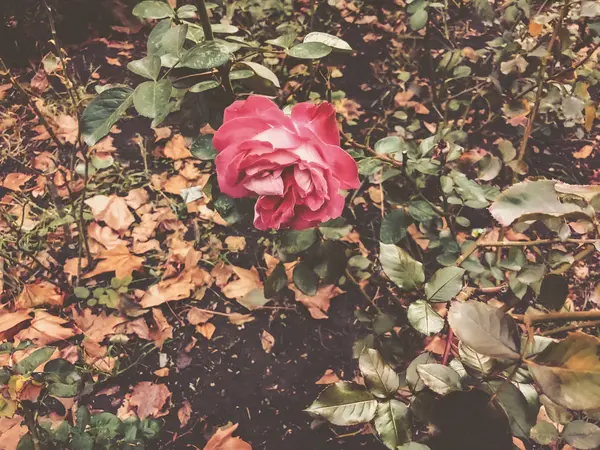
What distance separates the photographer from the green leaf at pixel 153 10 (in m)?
0.95

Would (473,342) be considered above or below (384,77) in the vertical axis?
above

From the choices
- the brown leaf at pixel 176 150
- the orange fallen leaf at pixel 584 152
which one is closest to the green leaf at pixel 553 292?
the orange fallen leaf at pixel 584 152

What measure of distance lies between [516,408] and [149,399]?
48.4 inches

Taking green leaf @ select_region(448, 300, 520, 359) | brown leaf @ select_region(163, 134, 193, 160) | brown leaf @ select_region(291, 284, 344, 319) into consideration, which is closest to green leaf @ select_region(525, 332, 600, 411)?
green leaf @ select_region(448, 300, 520, 359)

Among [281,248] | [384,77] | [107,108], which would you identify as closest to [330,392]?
[281,248]

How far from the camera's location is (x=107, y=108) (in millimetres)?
856

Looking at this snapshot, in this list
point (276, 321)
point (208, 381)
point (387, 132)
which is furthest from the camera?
point (387, 132)

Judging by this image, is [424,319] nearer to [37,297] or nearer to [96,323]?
[96,323]

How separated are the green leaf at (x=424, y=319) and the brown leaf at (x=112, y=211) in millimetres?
1418

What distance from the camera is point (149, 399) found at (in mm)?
1501

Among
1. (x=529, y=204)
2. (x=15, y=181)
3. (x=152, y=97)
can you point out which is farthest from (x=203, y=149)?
(x=15, y=181)

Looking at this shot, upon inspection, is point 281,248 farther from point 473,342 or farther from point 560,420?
point 560,420

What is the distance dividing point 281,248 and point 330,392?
457 mm

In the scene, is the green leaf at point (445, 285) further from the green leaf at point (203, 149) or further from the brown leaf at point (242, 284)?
the brown leaf at point (242, 284)
